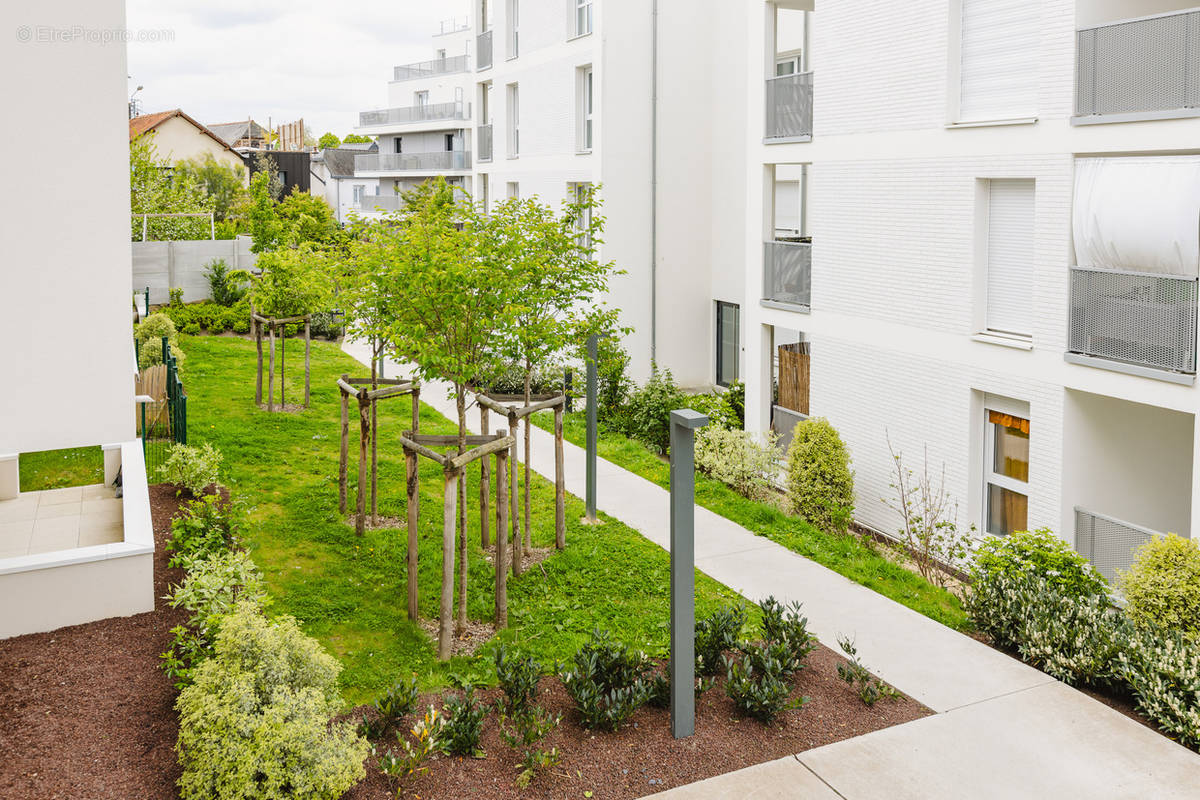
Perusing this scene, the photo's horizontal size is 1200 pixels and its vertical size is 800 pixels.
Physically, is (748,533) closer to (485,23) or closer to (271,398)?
(271,398)

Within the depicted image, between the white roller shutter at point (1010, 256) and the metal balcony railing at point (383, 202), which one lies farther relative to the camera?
the metal balcony railing at point (383, 202)

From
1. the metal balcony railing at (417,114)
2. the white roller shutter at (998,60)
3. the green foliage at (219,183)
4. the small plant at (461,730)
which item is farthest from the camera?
the green foliage at (219,183)

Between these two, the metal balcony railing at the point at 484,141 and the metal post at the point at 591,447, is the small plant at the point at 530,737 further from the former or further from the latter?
the metal balcony railing at the point at 484,141

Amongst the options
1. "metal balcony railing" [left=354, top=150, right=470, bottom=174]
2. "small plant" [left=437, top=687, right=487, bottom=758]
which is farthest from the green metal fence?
"metal balcony railing" [left=354, top=150, right=470, bottom=174]

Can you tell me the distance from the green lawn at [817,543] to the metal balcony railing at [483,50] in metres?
13.5

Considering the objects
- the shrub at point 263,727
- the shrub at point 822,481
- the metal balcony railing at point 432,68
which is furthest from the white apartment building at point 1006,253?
the metal balcony railing at point 432,68

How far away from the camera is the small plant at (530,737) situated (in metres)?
6.56

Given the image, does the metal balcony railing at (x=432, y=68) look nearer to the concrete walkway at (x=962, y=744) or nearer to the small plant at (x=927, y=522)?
the small plant at (x=927, y=522)

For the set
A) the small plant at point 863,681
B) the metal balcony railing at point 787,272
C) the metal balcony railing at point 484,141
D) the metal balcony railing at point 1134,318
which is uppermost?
the metal balcony railing at point 484,141

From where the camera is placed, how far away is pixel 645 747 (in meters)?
7.01

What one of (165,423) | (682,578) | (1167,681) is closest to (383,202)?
(165,423)

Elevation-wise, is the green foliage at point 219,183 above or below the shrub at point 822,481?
above

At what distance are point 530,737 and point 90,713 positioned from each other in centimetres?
292

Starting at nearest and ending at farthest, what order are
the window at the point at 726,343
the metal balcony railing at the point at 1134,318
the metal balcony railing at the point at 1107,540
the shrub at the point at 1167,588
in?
the shrub at the point at 1167,588 → the metal balcony railing at the point at 1134,318 → the metal balcony railing at the point at 1107,540 → the window at the point at 726,343
